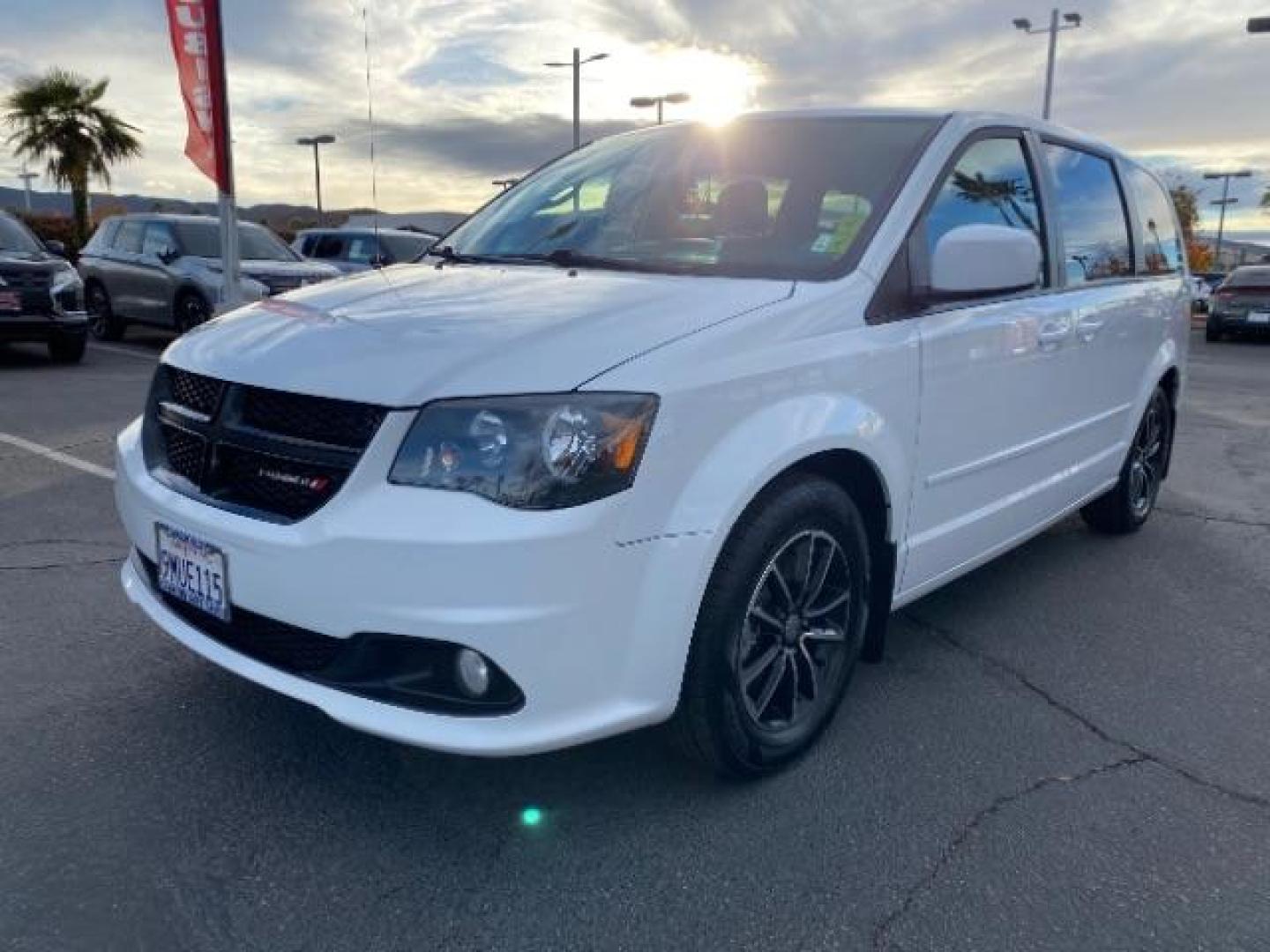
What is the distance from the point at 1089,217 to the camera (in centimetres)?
421

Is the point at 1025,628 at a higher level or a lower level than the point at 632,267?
lower

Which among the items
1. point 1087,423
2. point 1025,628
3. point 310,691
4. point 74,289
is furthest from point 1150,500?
point 74,289

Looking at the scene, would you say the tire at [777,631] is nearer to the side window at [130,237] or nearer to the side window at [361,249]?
the side window at [130,237]

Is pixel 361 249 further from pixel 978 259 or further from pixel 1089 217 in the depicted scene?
pixel 978 259

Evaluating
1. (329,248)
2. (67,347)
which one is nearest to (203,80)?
(67,347)

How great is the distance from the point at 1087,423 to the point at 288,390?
3.17 m

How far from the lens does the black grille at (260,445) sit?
7.41 feet

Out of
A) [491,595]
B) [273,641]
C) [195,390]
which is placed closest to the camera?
[491,595]

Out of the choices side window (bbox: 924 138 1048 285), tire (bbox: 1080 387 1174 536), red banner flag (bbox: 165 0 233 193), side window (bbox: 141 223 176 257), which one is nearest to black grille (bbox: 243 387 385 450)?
side window (bbox: 924 138 1048 285)

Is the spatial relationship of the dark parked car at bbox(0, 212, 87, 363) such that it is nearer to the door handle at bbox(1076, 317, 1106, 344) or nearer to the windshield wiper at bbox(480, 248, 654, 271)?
the windshield wiper at bbox(480, 248, 654, 271)

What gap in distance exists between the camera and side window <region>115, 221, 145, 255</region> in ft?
42.8

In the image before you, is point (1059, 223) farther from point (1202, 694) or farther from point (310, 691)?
point (310, 691)

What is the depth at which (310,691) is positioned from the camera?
2.32 meters

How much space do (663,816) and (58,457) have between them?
528cm
